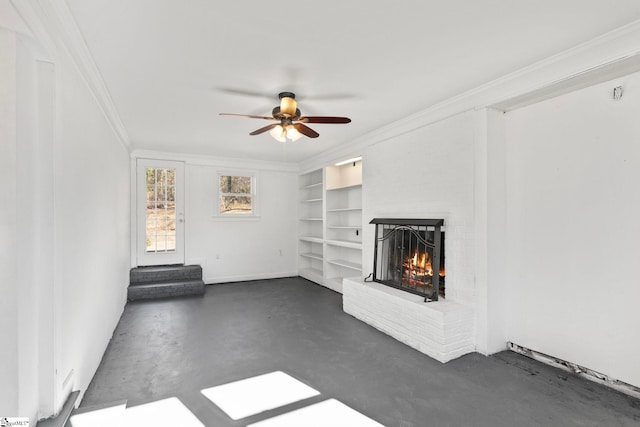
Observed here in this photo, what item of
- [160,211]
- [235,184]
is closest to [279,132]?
[235,184]

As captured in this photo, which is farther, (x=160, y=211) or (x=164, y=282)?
(x=160, y=211)

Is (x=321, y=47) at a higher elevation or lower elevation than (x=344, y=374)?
higher

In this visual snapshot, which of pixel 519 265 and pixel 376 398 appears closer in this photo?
pixel 376 398

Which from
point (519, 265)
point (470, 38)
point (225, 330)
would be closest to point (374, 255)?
point (519, 265)

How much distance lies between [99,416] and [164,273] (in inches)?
155

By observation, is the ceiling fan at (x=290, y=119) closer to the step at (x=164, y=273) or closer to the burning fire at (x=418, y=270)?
the burning fire at (x=418, y=270)

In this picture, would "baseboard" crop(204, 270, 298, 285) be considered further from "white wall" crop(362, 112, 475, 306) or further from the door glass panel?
"white wall" crop(362, 112, 475, 306)

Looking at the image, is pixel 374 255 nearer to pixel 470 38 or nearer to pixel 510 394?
pixel 510 394

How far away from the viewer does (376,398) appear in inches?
90.0

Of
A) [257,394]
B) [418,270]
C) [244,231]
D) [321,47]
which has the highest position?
[321,47]

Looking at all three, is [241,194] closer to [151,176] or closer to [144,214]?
[151,176]

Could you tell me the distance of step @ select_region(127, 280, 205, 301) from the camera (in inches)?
198

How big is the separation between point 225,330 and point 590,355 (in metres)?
3.50

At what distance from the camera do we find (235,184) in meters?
6.53
